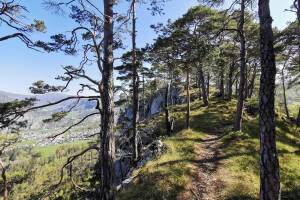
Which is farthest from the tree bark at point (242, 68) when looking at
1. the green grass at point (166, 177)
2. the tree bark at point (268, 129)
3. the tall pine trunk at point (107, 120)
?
the tall pine trunk at point (107, 120)

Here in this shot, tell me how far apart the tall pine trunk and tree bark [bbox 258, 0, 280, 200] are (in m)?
4.41

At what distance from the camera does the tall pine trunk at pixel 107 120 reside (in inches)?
315

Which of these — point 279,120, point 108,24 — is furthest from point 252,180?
point 279,120

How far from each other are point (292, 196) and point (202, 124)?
14634 mm

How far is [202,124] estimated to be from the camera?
1036 inches

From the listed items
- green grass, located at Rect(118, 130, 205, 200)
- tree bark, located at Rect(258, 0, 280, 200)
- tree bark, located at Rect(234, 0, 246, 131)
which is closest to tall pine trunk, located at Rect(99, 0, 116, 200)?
tree bark, located at Rect(258, 0, 280, 200)

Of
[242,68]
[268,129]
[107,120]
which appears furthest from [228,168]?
[107,120]

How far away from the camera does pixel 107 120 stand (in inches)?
328

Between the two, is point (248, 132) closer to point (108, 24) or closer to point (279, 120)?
point (279, 120)

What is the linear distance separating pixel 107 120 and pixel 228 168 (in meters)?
9.07

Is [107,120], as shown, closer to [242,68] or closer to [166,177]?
[166,177]

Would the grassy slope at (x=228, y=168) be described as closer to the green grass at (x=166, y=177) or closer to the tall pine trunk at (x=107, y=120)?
the green grass at (x=166, y=177)

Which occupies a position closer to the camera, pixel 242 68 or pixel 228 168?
pixel 228 168

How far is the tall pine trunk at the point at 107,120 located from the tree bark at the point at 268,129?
14.5 ft
